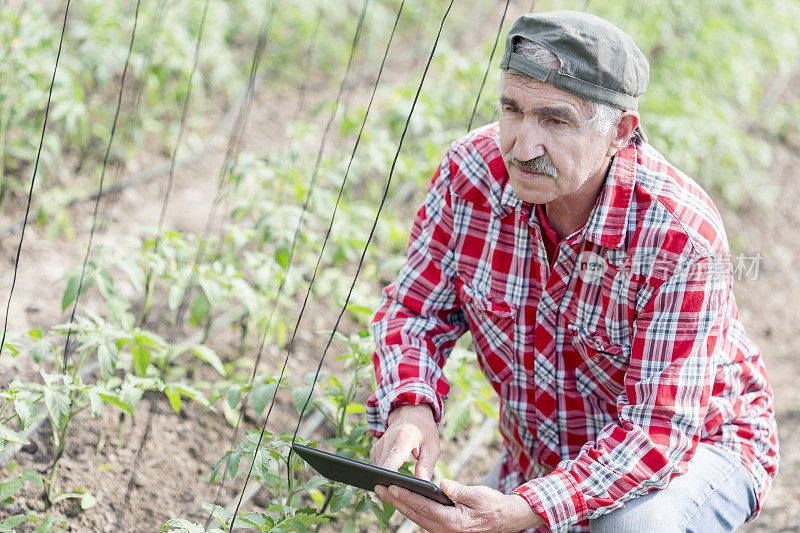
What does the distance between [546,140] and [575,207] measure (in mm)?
195

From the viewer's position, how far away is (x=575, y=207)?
1.54 meters

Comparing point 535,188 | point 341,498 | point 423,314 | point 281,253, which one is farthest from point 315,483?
point 281,253

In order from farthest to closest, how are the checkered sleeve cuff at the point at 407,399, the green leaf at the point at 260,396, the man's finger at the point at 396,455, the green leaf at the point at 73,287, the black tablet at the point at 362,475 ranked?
the green leaf at the point at 73,287, the green leaf at the point at 260,396, the checkered sleeve cuff at the point at 407,399, the man's finger at the point at 396,455, the black tablet at the point at 362,475

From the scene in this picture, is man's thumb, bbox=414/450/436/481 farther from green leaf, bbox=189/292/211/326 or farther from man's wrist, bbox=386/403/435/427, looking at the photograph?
green leaf, bbox=189/292/211/326

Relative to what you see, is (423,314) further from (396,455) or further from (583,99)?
(583,99)

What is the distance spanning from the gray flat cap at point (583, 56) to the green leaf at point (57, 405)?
0.95 metres

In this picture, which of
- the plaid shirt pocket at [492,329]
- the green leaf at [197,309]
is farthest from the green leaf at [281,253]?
the plaid shirt pocket at [492,329]

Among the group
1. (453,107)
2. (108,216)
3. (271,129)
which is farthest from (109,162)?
(453,107)

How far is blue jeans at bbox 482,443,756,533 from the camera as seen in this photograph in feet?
4.70

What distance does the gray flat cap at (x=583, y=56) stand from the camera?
4.36 ft

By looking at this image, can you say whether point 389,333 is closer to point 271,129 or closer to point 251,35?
point 271,129

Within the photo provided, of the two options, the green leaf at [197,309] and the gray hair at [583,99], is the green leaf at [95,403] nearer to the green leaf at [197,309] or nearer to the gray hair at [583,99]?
the green leaf at [197,309]

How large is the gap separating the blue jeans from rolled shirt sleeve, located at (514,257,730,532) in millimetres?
43

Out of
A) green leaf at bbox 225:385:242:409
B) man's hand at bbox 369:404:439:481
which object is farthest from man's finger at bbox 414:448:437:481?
green leaf at bbox 225:385:242:409
